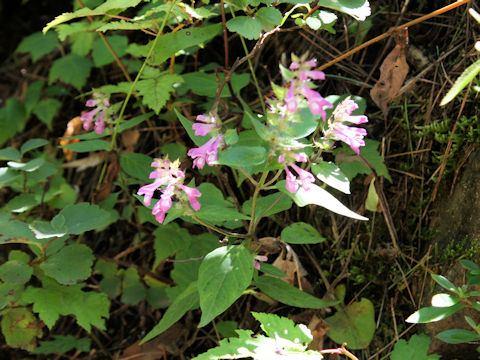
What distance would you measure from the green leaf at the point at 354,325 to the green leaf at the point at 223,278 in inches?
24.1

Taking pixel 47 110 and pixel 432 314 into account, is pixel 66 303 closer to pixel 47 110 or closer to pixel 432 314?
pixel 432 314

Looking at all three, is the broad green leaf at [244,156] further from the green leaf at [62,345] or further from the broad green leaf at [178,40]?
the green leaf at [62,345]

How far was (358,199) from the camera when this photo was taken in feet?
6.88

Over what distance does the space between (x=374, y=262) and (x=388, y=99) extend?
67cm

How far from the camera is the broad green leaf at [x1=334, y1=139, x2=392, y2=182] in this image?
1955mm

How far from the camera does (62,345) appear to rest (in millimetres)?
2332

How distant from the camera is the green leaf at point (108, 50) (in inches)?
107

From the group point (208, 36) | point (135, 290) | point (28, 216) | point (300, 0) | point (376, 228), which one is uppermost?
point (300, 0)

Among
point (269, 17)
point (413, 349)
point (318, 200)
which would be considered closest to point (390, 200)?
point (413, 349)

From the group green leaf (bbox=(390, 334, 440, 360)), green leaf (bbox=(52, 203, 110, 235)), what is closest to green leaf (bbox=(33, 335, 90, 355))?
green leaf (bbox=(52, 203, 110, 235))

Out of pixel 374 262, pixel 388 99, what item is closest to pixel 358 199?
pixel 374 262

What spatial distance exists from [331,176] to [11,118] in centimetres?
246

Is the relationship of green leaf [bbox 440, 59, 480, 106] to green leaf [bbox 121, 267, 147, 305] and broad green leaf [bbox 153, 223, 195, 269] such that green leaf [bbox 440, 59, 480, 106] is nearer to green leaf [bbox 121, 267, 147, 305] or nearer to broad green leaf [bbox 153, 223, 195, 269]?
broad green leaf [bbox 153, 223, 195, 269]

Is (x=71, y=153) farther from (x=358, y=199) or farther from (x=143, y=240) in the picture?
(x=358, y=199)
